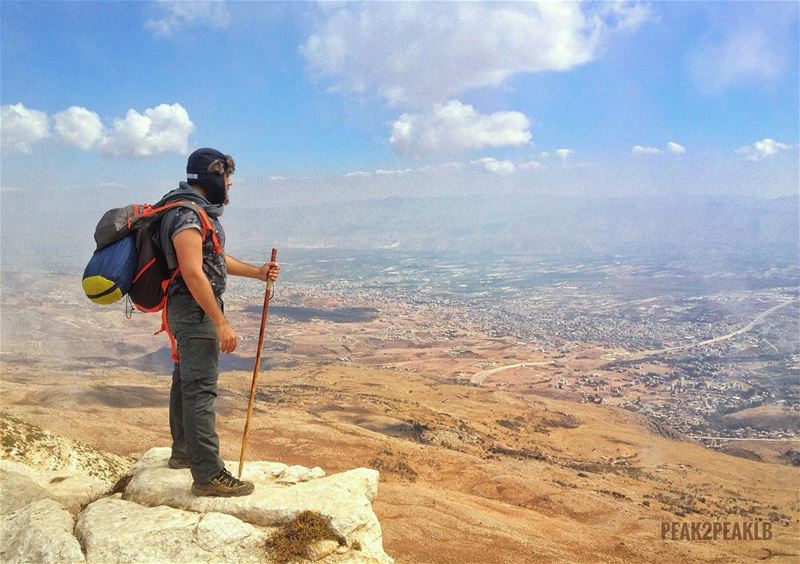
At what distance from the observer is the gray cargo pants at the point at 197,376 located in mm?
4312

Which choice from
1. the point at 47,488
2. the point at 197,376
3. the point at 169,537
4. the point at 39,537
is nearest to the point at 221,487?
the point at 169,537

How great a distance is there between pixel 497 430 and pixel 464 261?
545ft

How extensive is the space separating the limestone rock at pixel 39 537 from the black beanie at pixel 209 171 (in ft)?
9.18

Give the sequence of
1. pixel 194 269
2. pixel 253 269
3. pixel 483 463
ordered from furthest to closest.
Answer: pixel 483 463 < pixel 253 269 < pixel 194 269

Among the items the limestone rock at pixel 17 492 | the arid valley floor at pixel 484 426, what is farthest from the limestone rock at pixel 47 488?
the arid valley floor at pixel 484 426

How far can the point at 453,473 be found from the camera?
15375mm

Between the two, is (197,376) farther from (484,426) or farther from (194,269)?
(484,426)

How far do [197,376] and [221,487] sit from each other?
0.98 metres

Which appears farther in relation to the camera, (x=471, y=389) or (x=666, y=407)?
(x=666, y=407)

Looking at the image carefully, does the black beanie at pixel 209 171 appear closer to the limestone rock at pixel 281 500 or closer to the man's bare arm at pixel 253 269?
the man's bare arm at pixel 253 269

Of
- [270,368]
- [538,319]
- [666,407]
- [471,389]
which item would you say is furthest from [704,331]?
[270,368]

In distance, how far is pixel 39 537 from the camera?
164 inches

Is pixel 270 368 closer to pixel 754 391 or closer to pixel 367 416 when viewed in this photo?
pixel 367 416

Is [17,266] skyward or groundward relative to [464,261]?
groundward
